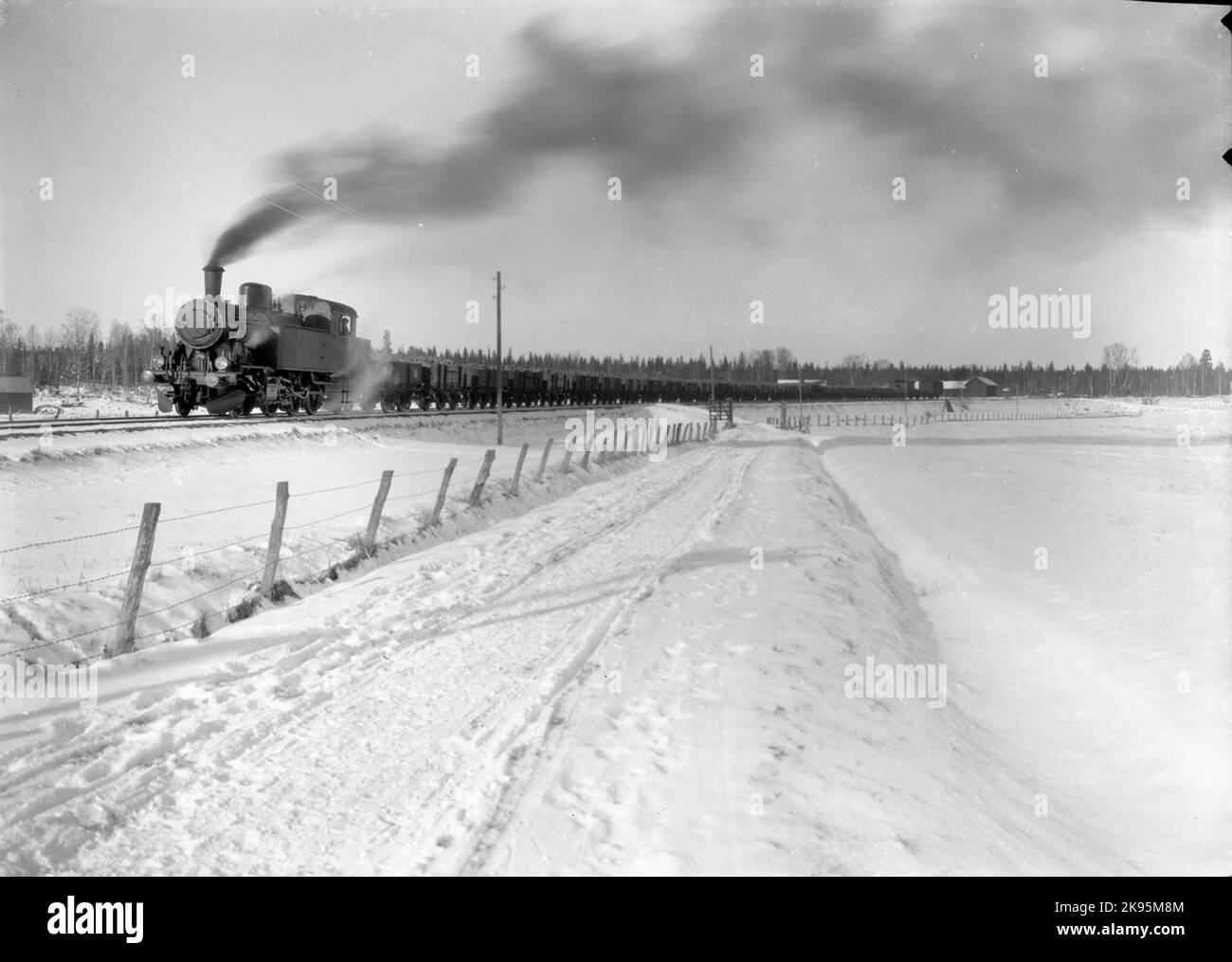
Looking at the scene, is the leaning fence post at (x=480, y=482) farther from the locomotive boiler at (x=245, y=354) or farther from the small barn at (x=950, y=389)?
the small barn at (x=950, y=389)

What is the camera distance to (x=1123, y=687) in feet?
21.2

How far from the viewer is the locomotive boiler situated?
21.6m

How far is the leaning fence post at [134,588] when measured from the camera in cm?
586

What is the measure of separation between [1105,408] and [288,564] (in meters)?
115

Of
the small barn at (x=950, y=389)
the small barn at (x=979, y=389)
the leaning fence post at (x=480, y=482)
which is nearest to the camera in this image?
the leaning fence post at (x=480, y=482)

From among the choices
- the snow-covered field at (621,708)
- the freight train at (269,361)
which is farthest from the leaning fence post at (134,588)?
the freight train at (269,361)

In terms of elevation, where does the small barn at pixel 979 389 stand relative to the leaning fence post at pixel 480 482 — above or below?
above

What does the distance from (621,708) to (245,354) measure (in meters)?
20.8

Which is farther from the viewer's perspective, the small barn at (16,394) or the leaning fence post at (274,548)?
the small barn at (16,394)

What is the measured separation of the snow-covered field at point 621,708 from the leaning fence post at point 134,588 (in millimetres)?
295

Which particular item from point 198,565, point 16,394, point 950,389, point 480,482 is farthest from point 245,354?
point 950,389

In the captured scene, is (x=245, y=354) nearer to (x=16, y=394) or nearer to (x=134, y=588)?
(x=134, y=588)

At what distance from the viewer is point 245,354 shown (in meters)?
22.0

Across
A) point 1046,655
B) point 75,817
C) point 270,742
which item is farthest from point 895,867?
point 1046,655
